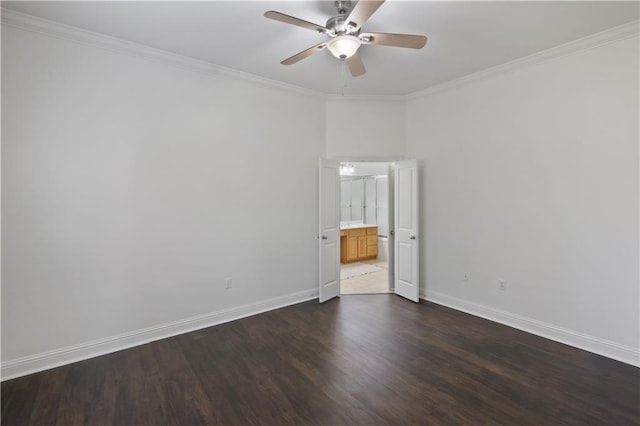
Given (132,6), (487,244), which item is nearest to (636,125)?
(487,244)

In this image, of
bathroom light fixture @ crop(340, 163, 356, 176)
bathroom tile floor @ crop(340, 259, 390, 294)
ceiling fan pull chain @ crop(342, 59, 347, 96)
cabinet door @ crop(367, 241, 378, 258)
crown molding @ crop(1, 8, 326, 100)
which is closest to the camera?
crown molding @ crop(1, 8, 326, 100)

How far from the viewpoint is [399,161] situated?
4762mm

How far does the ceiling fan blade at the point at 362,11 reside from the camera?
1940 millimetres

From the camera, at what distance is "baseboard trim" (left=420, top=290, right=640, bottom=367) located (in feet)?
9.46

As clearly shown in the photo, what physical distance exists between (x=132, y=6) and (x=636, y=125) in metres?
4.45

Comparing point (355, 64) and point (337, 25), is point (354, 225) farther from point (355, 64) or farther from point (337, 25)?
point (337, 25)

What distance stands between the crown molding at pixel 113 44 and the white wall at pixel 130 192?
0.18 feet

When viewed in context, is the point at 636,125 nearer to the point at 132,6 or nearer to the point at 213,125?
the point at 213,125

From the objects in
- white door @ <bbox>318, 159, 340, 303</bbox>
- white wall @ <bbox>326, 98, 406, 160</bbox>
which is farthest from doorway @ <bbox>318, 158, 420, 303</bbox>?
white wall @ <bbox>326, 98, 406, 160</bbox>

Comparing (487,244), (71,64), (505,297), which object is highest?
(71,64)

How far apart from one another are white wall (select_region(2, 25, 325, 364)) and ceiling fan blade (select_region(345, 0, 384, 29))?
2118mm

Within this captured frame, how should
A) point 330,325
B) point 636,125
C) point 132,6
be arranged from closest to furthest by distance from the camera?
1. point 132,6
2. point 636,125
3. point 330,325

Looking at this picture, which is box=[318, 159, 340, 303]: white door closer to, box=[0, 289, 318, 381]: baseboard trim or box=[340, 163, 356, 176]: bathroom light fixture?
box=[0, 289, 318, 381]: baseboard trim

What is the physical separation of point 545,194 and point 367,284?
3.00m
